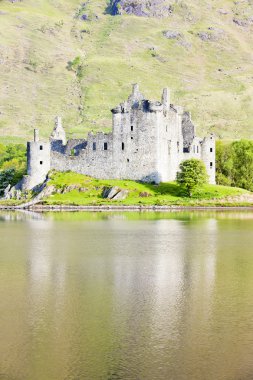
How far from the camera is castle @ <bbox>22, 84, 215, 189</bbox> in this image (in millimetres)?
107000

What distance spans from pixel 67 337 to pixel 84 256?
23213 millimetres

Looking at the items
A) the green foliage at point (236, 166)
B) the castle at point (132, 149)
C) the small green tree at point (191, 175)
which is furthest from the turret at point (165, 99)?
the green foliage at point (236, 166)

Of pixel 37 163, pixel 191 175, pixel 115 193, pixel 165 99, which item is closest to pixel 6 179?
pixel 37 163

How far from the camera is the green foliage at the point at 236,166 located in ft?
385

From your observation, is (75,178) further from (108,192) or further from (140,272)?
(140,272)

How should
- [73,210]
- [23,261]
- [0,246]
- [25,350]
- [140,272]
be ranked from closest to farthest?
[25,350]
[140,272]
[23,261]
[0,246]
[73,210]

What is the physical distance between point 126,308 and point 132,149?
7420 cm

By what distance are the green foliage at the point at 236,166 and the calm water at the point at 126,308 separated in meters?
53.4

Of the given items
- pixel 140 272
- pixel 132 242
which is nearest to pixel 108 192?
pixel 132 242

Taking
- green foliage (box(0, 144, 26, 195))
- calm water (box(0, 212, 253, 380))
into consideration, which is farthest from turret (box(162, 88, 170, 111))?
calm water (box(0, 212, 253, 380))

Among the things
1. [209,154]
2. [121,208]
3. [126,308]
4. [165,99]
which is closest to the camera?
[126,308]

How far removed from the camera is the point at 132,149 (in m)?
108

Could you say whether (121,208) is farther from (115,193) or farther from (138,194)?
(138,194)

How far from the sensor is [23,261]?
5044 centimetres
